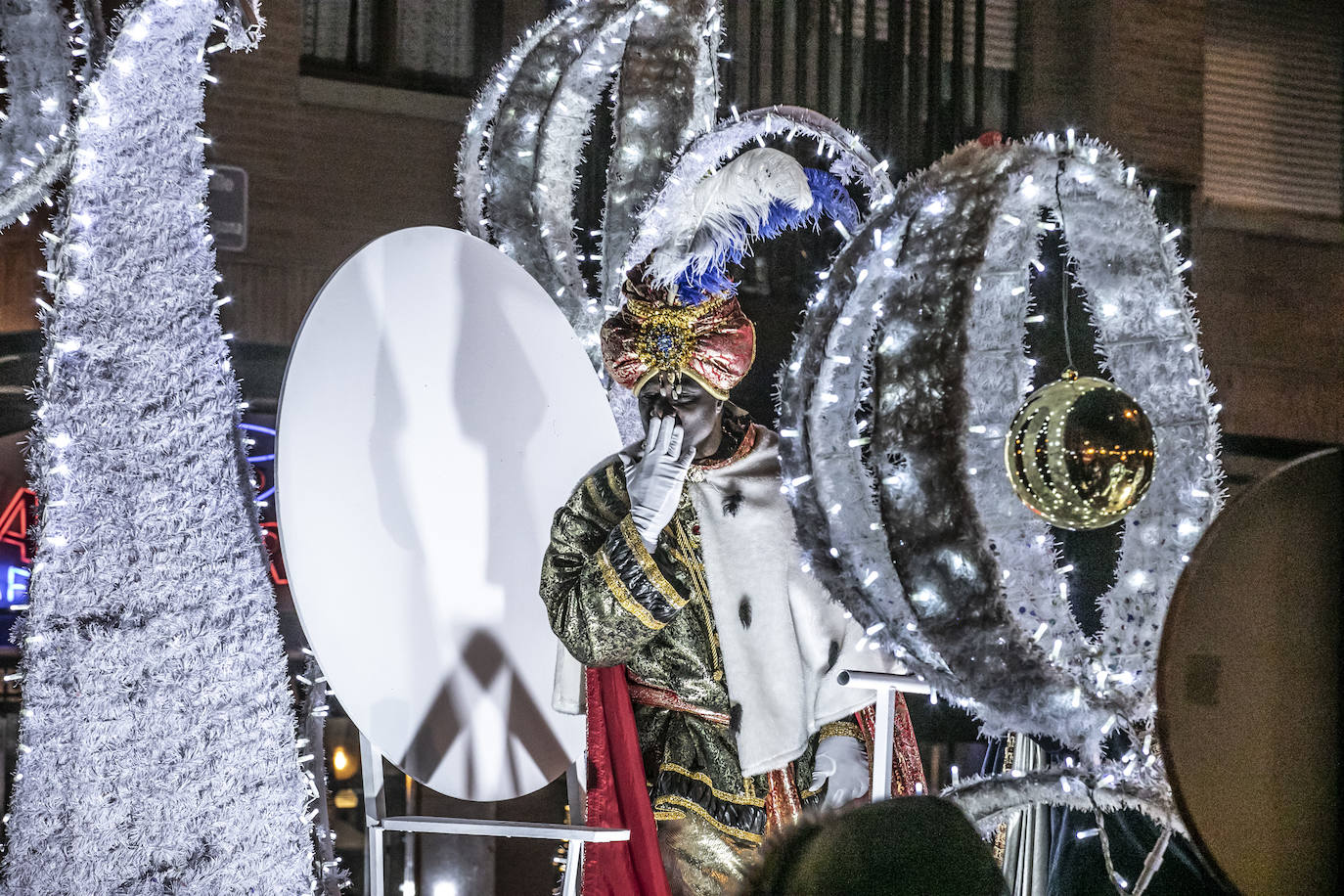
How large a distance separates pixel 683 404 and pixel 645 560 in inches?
10.5

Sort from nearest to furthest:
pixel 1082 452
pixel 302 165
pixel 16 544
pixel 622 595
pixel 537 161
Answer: pixel 1082 452 < pixel 622 595 < pixel 537 161 < pixel 16 544 < pixel 302 165

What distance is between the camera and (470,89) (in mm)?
3945

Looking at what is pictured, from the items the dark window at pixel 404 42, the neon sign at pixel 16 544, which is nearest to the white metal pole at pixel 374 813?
the neon sign at pixel 16 544

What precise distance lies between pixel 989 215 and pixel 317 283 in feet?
8.22

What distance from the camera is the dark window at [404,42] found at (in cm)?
380

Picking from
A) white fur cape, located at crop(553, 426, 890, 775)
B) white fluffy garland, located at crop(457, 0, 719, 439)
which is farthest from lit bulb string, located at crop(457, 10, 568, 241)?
white fur cape, located at crop(553, 426, 890, 775)

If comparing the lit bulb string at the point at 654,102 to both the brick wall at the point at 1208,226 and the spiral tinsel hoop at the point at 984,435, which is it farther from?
the brick wall at the point at 1208,226

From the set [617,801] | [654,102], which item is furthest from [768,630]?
[654,102]

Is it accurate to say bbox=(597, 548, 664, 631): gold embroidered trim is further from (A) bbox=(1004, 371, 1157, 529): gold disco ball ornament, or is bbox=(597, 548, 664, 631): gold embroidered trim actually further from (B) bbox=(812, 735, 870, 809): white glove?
(A) bbox=(1004, 371, 1157, 529): gold disco ball ornament

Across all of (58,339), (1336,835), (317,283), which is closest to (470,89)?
(317,283)

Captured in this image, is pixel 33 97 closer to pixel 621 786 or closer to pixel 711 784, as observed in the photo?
pixel 621 786

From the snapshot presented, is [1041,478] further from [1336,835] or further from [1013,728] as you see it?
[1336,835]

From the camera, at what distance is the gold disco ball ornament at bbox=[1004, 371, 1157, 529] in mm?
1656

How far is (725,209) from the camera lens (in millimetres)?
1998
